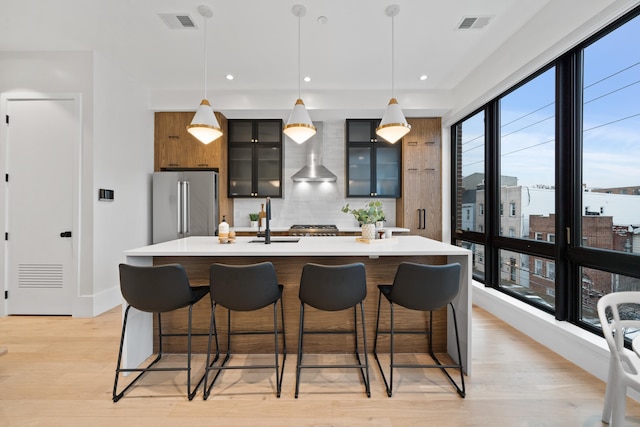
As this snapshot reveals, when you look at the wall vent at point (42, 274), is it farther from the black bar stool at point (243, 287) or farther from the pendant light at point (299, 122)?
the pendant light at point (299, 122)

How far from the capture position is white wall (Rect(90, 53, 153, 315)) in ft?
11.1

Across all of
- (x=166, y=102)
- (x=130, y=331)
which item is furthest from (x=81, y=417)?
(x=166, y=102)

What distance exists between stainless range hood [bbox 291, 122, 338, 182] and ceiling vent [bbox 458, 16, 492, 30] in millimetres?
2452

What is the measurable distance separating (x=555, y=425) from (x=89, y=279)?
4.27 m

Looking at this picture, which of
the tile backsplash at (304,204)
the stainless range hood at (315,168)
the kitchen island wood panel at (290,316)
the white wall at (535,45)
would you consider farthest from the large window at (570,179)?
the stainless range hood at (315,168)

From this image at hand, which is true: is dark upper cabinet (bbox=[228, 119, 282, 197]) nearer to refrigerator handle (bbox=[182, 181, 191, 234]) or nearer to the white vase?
refrigerator handle (bbox=[182, 181, 191, 234])

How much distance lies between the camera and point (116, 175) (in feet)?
12.2

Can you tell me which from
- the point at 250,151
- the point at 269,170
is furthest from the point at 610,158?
the point at 250,151

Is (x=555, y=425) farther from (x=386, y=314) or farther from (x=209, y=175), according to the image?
(x=209, y=175)

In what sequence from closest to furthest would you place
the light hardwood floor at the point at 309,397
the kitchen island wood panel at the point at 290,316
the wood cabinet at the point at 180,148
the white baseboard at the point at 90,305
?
1. the light hardwood floor at the point at 309,397
2. the kitchen island wood panel at the point at 290,316
3. the white baseboard at the point at 90,305
4. the wood cabinet at the point at 180,148

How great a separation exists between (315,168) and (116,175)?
2691 millimetres

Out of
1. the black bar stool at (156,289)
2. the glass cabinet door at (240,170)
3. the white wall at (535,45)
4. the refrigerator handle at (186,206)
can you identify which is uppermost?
the white wall at (535,45)

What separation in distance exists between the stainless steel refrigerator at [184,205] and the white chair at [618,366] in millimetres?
4095

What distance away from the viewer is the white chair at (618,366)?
4.83 ft
